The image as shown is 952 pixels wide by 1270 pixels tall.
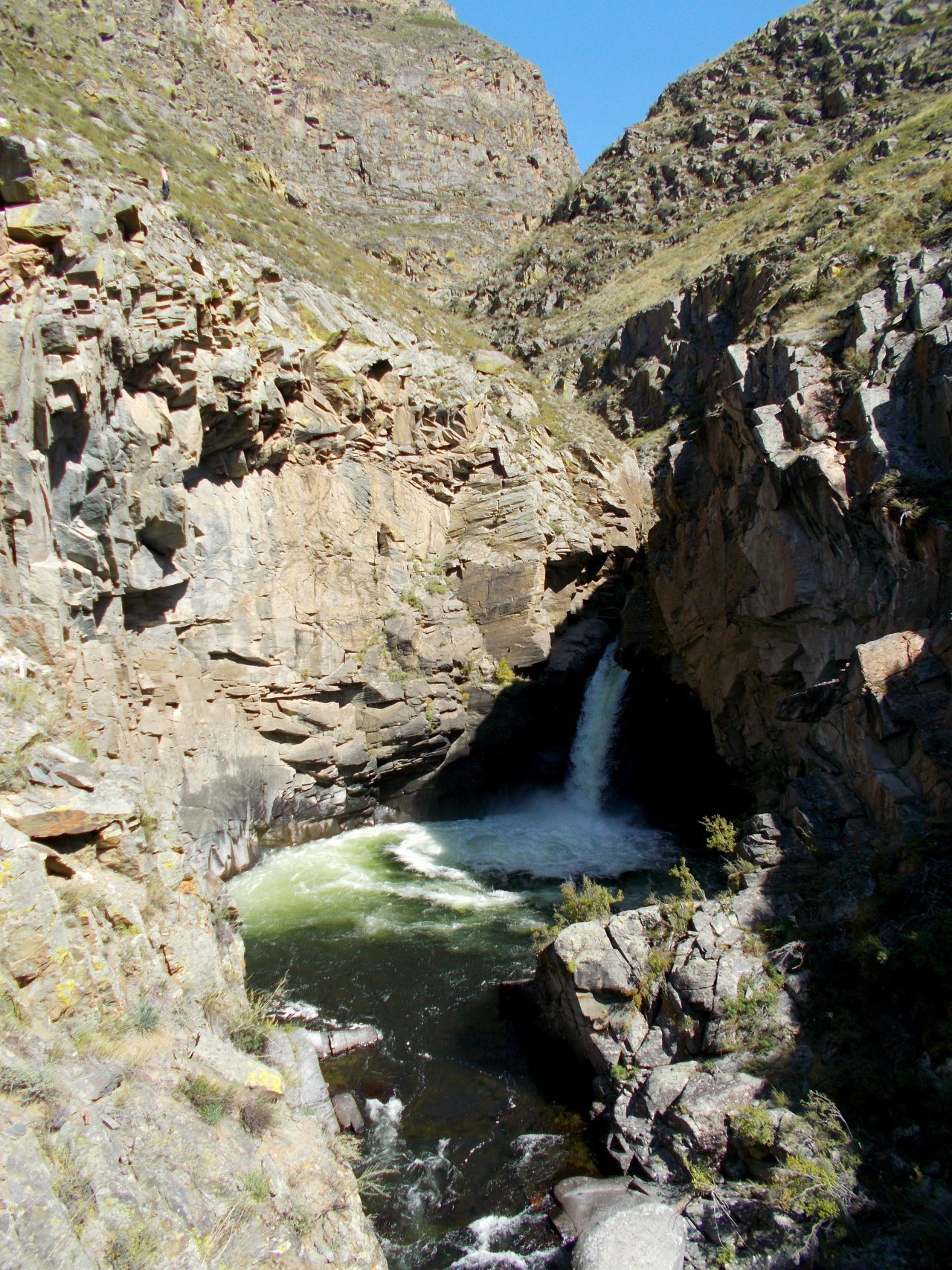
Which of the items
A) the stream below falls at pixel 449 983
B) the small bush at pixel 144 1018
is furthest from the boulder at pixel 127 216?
the small bush at pixel 144 1018

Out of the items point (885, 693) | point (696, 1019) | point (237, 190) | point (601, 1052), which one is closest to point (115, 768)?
point (601, 1052)

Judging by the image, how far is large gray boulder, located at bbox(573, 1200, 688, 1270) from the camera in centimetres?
679

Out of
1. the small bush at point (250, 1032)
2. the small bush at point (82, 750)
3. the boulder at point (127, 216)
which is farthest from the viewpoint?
the boulder at point (127, 216)

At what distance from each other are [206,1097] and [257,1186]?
2.72ft

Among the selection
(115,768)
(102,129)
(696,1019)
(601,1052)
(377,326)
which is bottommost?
(601,1052)

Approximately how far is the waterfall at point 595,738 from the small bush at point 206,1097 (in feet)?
56.8

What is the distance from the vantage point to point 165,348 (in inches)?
619

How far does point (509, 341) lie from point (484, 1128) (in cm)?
3658

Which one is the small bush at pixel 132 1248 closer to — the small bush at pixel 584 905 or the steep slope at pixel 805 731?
the steep slope at pixel 805 731

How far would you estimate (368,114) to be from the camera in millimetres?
46781

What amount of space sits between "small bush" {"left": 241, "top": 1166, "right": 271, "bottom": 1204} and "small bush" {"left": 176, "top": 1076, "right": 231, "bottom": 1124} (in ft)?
1.71

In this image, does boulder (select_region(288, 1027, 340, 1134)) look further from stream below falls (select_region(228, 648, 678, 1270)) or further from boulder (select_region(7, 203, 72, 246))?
boulder (select_region(7, 203, 72, 246))

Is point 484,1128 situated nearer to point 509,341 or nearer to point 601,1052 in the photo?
point 601,1052

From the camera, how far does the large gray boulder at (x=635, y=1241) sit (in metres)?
6.79
